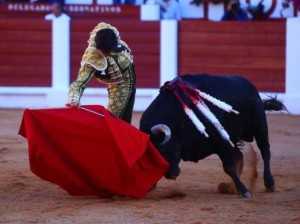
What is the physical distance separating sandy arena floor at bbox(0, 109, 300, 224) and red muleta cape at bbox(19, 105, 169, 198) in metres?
0.10

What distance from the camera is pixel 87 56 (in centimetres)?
632

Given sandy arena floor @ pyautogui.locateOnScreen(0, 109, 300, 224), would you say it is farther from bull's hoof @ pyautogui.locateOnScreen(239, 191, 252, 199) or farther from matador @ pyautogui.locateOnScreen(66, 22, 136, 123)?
matador @ pyautogui.locateOnScreen(66, 22, 136, 123)

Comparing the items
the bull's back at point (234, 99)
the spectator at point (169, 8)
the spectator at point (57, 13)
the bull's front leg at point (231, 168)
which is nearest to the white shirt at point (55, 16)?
the spectator at point (57, 13)

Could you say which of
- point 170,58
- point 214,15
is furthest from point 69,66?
point 214,15

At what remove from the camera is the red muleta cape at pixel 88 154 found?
6.21m

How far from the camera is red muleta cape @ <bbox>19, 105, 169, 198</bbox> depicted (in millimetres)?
6215

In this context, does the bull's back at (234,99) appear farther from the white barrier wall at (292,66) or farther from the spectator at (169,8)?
the spectator at (169,8)

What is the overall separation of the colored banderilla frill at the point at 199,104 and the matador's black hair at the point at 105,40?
0.45 m

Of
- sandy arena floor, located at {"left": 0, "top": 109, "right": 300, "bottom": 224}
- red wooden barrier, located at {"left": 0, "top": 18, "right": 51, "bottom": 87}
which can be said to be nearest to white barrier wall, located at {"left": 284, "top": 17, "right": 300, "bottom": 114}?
red wooden barrier, located at {"left": 0, "top": 18, "right": 51, "bottom": 87}

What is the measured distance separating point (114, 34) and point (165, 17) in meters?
7.45

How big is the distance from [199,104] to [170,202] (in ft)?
2.20

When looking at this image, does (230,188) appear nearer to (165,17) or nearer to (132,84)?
(132,84)

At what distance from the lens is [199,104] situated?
6.42 metres

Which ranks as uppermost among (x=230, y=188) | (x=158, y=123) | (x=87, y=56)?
(x=87, y=56)
